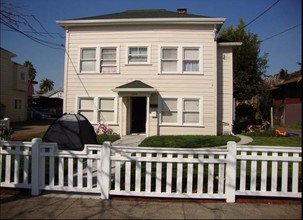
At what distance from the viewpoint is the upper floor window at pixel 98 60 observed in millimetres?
14086

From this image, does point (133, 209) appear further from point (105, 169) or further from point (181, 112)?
point (181, 112)

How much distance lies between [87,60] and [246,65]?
1752 centimetres

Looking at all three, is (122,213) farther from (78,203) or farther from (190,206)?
(190,206)

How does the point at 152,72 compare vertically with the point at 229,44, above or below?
below

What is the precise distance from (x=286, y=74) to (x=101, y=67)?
134 ft

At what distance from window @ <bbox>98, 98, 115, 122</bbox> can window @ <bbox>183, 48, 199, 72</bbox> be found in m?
4.67

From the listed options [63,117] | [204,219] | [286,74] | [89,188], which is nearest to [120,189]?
[89,188]

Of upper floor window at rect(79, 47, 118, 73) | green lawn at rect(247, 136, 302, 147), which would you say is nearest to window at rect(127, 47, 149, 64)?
upper floor window at rect(79, 47, 118, 73)

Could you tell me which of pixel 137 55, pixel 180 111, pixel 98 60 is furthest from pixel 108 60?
pixel 180 111

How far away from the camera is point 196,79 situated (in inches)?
536

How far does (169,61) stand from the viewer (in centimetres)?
1384

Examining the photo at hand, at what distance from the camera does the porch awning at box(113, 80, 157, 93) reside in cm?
1288

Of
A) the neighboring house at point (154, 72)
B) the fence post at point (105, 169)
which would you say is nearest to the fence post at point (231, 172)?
the fence post at point (105, 169)

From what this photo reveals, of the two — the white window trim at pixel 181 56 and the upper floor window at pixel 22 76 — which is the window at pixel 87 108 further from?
the upper floor window at pixel 22 76
